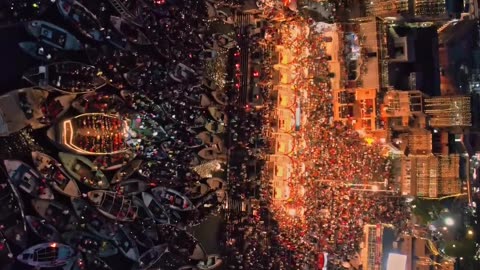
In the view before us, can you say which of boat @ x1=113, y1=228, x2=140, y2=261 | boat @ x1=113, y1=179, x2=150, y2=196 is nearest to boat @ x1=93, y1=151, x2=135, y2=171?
boat @ x1=113, y1=179, x2=150, y2=196

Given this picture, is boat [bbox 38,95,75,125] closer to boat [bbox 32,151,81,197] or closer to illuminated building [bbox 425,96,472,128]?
boat [bbox 32,151,81,197]

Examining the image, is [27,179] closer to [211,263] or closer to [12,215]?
[12,215]

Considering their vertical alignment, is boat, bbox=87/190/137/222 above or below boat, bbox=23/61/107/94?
below

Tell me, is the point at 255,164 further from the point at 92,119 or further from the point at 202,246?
the point at 92,119

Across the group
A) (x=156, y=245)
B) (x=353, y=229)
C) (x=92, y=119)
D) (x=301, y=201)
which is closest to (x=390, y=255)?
(x=353, y=229)

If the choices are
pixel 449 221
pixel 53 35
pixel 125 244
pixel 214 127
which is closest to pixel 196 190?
pixel 214 127

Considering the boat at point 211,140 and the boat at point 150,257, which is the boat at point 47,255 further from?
the boat at point 211,140
